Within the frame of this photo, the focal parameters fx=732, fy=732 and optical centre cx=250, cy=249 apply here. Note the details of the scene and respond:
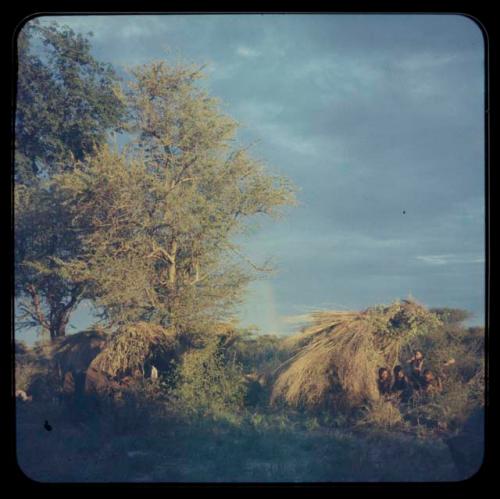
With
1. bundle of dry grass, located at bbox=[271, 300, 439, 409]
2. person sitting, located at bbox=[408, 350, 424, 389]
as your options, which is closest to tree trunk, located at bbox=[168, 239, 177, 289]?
bundle of dry grass, located at bbox=[271, 300, 439, 409]

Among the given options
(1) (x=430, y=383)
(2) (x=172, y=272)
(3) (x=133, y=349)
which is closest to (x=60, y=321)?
(3) (x=133, y=349)

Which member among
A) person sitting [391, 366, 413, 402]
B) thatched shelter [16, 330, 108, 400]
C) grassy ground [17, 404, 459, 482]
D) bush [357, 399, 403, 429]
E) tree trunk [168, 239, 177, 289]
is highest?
tree trunk [168, 239, 177, 289]

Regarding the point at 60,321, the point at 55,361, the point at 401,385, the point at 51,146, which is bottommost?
the point at 401,385

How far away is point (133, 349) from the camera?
3.89 m

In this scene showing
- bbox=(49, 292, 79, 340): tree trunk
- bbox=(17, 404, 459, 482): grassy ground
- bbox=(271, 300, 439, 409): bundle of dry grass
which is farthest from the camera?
bbox=(49, 292, 79, 340): tree trunk

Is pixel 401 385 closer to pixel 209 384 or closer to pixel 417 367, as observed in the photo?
pixel 417 367

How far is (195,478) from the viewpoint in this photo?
3705 mm

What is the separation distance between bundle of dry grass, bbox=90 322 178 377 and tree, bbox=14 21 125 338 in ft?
0.91

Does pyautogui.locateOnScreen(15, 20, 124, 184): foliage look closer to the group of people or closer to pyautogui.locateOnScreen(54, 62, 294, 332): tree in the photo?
pyautogui.locateOnScreen(54, 62, 294, 332): tree

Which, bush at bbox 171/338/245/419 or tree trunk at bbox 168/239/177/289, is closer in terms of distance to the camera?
bush at bbox 171/338/245/419

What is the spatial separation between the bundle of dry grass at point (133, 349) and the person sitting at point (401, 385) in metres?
1.18

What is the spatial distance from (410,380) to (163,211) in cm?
159

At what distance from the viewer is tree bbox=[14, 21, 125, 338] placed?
3768 mm
